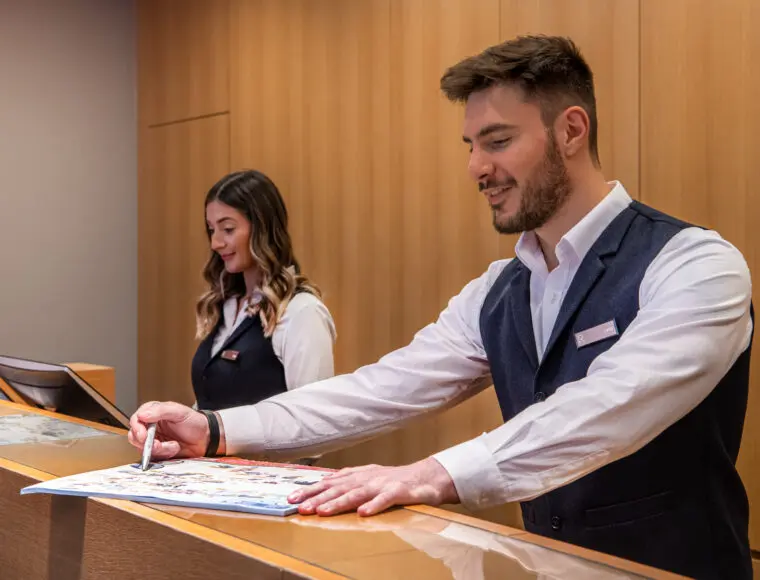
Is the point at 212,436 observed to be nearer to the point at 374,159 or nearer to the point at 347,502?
the point at 347,502

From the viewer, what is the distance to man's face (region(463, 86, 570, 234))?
1.79 m

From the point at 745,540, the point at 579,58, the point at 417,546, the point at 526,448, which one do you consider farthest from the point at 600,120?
the point at 417,546

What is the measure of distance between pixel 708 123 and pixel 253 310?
1.67 metres

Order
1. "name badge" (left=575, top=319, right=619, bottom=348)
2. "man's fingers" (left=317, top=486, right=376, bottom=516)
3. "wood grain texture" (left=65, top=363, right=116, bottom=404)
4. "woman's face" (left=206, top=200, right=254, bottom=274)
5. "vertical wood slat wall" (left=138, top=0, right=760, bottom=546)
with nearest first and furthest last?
A: 1. "man's fingers" (left=317, top=486, right=376, bottom=516)
2. "name badge" (left=575, top=319, right=619, bottom=348)
3. "vertical wood slat wall" (left=138, top=0, right=760, bottom=546)
4. "woman's face" (left=206, top=200, right=254, bottom=274)
5. "wood grain texture" (left=65, top=363, right=116, bottom=404)

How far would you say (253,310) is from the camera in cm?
346

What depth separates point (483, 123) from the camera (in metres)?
1.80

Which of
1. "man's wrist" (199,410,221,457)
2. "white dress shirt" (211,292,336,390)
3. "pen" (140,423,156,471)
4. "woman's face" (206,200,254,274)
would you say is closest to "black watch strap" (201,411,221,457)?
"man's wrist" (199,410,221,457)

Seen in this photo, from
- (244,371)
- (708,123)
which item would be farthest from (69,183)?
(708,123)

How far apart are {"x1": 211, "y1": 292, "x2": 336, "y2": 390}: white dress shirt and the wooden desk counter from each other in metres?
1.80

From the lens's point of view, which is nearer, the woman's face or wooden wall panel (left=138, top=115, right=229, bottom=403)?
the woman's face

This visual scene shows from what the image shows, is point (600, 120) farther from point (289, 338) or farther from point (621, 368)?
point (621, 368)

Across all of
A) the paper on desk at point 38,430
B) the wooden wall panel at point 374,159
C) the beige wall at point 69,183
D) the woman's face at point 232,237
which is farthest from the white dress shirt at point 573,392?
the beige wall at point 69,183

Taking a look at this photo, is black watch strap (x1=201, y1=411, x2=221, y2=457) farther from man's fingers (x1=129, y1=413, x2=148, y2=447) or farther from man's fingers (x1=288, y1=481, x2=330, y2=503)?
man's fingers (x1=288, y1=481, x2=330, y2=503)

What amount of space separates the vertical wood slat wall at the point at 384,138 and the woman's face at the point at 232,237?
854mm
